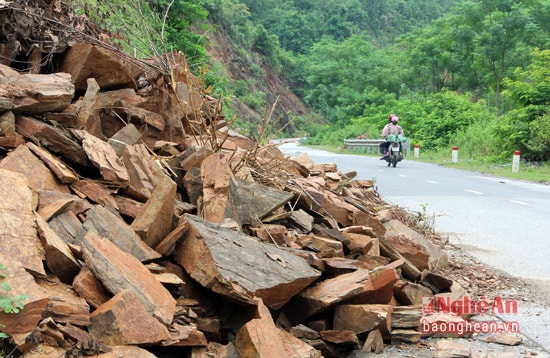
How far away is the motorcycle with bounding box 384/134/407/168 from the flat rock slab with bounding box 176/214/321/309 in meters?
15.7

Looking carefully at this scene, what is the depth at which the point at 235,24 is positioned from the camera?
52156 millimetres

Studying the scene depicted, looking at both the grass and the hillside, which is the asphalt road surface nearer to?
the grass

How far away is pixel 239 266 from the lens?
338 cm

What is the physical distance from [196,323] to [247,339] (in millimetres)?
409

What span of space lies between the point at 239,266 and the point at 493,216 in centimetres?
645

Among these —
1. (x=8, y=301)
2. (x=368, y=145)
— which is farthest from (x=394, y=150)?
(x=8, y=301)

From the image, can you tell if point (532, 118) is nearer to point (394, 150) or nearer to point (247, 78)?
point (394, 150)

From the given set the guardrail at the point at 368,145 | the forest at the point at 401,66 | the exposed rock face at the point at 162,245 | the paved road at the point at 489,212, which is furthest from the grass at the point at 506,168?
the exposed rock face at the point at 162,245

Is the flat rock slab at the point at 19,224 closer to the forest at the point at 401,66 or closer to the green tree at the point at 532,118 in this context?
the forest at the point at 401,66

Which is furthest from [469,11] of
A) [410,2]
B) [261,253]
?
[410,2]

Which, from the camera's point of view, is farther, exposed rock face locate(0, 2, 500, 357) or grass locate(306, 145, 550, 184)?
grass locate(306, 145, 550, 184)

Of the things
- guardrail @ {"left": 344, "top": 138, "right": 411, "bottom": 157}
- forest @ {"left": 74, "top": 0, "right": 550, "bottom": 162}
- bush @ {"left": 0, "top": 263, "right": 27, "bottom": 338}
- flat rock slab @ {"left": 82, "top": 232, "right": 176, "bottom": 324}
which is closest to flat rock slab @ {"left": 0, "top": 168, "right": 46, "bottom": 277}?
flat rock slab @ {"left": 82, "top": 232, "right": 176, "bottom": 324}

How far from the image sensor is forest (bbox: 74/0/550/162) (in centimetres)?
2008

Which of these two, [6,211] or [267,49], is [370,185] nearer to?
[6,211]
